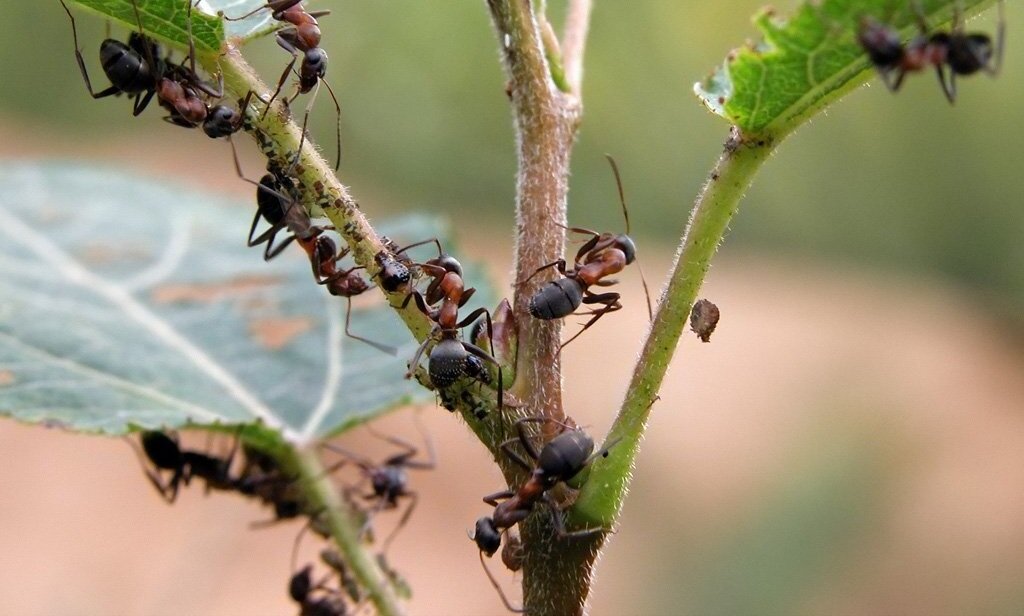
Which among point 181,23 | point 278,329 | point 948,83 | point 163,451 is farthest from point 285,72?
point 163,451

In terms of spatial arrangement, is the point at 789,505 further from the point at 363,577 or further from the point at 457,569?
the point at 363,577

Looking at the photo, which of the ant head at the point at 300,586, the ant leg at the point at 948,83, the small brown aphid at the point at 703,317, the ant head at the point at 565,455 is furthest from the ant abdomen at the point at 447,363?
the ant head at the point at 300,586

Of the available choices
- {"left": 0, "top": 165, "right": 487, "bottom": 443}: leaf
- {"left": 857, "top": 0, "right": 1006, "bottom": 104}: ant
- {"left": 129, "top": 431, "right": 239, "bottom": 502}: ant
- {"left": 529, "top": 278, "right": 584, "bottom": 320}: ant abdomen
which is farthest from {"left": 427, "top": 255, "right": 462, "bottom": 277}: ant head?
{"left": 129, "top": 431, "right": 239, "bottom": 502}: ant

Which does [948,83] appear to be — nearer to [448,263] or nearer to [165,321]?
[448,263]

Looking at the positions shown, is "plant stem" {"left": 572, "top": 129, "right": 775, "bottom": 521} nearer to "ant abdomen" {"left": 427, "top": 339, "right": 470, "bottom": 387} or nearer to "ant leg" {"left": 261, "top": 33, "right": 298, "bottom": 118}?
"ant abdomen" {"left": 427, "top": 339, "right": 470, "bottom": 387}

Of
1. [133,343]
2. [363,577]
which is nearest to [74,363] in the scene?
[133,343]
